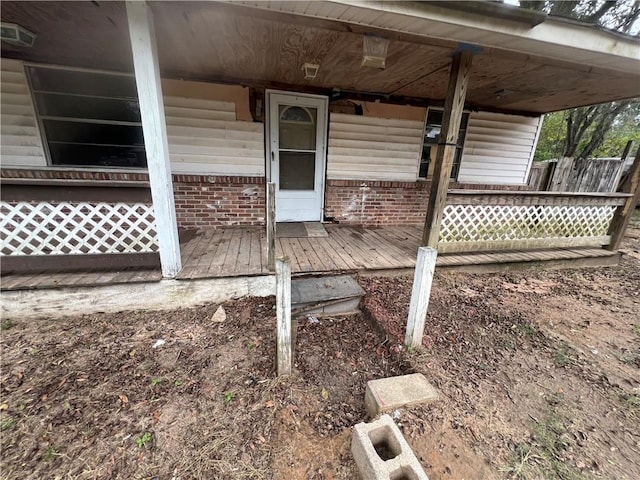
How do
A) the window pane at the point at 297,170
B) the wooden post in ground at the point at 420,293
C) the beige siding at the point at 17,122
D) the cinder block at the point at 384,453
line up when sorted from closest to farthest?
1. the cinder block at the point at 384,453
2. the wooden post in ground at the point at 420,293
3. the beige siding at the point at 17,122
4. the window pane at the point at 297,170

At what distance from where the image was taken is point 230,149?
3951 millimetres

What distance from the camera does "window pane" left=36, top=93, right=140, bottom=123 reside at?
3.32m

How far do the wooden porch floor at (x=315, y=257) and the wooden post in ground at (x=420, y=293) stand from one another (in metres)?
1.05

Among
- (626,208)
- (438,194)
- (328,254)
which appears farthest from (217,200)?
(626,208)

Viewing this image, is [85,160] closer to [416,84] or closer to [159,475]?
[159,475]

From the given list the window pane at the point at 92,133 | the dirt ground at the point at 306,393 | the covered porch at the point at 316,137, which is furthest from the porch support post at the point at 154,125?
the window pane at the point at 92,133

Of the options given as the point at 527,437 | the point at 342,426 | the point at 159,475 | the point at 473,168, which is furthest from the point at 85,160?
the point at 473,168

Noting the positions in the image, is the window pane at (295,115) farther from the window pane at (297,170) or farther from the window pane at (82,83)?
the window pane at (82,83)

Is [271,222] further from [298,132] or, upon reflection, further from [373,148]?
[373,148]

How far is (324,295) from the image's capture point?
8.42ft

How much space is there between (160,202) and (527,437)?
2981 millimetres

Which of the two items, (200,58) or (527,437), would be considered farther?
(200,58)

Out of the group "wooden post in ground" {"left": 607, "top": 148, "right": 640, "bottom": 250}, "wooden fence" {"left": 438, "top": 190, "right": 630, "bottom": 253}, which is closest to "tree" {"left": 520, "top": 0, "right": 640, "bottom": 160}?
"wooden post in ground" {"left": 607, "top": 148, "right": 640, "bottom": 250}

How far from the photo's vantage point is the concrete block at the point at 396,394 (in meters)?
1.56
